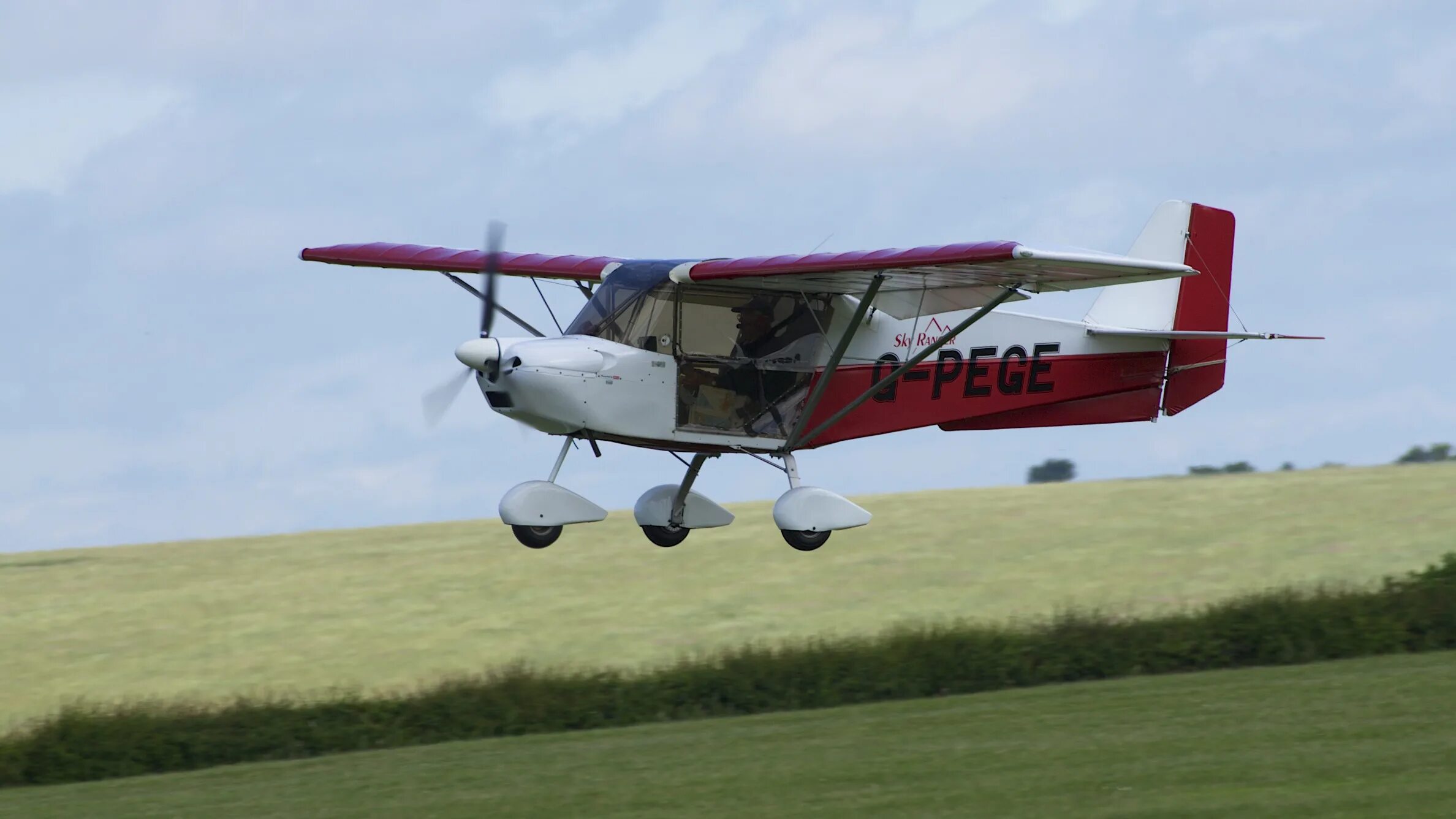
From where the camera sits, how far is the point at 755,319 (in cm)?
1473

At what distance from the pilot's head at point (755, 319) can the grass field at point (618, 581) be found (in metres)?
9.64

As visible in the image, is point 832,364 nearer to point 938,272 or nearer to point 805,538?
point 938,272

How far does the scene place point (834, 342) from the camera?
15141mm

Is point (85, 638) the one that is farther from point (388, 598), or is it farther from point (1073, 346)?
point (1073, 346)

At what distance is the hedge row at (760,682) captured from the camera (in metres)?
19.7

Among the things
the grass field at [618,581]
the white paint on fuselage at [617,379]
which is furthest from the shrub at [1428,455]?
the white paint on fuselage at [617,379]

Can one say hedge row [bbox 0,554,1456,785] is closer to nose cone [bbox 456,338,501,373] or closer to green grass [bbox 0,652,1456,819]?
green grass [bbox 0,652,1456,819]

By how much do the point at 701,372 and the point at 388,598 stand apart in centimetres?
1493

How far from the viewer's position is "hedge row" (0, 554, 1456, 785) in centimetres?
1966

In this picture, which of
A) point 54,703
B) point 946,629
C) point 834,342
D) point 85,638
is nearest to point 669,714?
point 946,629

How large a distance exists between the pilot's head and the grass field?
9.64m

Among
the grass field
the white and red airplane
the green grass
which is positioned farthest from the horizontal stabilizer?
the grass field

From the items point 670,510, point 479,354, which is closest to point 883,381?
point 670,510

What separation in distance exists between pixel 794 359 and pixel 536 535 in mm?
2955
